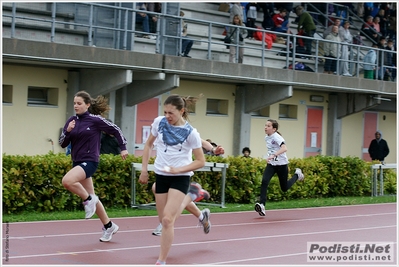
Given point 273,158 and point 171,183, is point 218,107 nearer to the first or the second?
point 273,158

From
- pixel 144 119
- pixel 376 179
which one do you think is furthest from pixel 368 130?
pixel 144 119

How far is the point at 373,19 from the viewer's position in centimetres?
3059

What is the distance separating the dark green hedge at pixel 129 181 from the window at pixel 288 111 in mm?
6689

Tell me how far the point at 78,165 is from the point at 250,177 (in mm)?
7448

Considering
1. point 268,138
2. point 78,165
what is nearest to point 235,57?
point 268,138

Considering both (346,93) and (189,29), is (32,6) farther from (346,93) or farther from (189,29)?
(346,93)

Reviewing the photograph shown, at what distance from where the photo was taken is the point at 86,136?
10375 millimetres

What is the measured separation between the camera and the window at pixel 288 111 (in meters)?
26.7


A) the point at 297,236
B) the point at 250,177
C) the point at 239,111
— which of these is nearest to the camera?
the point at 297,236

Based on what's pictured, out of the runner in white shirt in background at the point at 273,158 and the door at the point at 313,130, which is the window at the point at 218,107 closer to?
the door at the point at 313,130

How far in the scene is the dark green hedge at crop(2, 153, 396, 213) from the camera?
527 inches

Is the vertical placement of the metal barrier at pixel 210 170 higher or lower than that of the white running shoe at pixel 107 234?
higher

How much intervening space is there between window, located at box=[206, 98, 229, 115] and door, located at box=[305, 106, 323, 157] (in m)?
3.96

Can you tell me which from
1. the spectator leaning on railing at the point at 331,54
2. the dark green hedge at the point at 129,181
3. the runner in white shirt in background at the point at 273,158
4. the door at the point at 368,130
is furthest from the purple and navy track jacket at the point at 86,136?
the door at the point at 368,130
